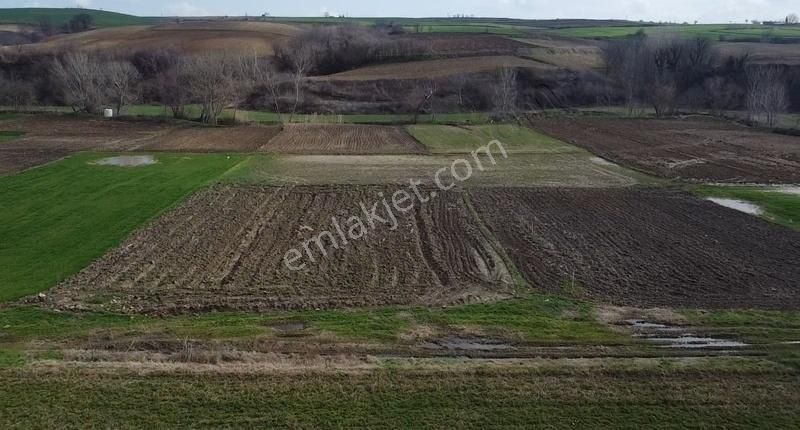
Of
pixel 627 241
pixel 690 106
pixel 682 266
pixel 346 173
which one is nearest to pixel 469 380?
pixel 682 266

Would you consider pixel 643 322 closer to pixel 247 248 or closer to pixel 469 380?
pixel 469 380

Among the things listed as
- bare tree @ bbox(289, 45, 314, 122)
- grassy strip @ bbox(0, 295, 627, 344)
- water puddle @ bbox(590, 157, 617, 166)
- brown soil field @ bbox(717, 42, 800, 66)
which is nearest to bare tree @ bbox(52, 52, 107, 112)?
bare tree @ bbox(289, 45, 314, 122)

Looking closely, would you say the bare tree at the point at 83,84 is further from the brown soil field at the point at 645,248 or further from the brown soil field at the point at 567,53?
the brown soil field at the point at 567,53

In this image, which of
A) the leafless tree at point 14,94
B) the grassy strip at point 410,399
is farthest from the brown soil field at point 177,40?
the grassy strip at point 410,399

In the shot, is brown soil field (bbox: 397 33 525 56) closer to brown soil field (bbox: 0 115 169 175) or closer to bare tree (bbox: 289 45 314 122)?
bare tree (bbox: 289 45 314 122)

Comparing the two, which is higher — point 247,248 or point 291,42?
point 291,42

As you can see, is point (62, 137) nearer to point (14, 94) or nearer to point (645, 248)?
point (14, 94)

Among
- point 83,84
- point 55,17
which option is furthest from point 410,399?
point 55,17
